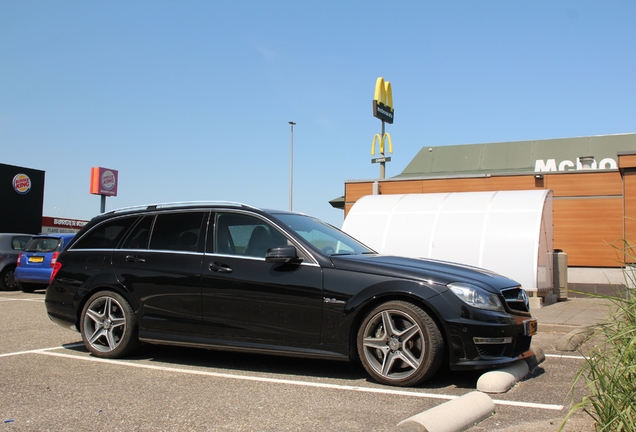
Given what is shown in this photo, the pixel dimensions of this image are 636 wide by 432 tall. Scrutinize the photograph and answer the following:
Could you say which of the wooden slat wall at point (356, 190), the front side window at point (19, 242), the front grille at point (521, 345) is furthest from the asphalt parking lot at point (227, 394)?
the wooden slat wall at point (356, 190)

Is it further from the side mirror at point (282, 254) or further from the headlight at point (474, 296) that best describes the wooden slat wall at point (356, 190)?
the headlight at point (474, 296)

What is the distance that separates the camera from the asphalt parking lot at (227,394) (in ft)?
13.9

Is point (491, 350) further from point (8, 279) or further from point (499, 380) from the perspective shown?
point (8, 279)

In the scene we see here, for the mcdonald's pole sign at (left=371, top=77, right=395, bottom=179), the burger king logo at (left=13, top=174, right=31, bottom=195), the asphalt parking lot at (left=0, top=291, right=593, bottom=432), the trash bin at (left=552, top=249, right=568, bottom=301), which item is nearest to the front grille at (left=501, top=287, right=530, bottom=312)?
the asphalt parking lot at (left=0, top=291, right=593, bottom=432)

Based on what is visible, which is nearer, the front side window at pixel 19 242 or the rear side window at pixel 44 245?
the rear side window at pixel 44 245

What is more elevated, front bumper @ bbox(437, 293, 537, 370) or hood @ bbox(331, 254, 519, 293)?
hood @ bbox(331, 254, 519, 293)

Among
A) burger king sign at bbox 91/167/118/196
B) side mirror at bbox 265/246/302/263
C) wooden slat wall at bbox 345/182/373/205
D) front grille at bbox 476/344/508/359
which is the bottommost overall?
front grille at bbox 476/344/508/359

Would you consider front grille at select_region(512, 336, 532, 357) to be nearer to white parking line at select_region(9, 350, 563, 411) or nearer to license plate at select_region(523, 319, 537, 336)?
license plate at select_region(523, 319, 537, 336)

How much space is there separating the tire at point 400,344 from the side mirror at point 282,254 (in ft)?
3.01

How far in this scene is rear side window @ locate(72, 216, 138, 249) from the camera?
7.17 m

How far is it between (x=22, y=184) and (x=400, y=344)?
32798 millimetres

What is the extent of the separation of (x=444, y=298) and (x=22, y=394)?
3587 mm

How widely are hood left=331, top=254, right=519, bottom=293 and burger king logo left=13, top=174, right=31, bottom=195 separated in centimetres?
3171

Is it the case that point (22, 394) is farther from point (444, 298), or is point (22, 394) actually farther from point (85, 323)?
point (444, 298)
